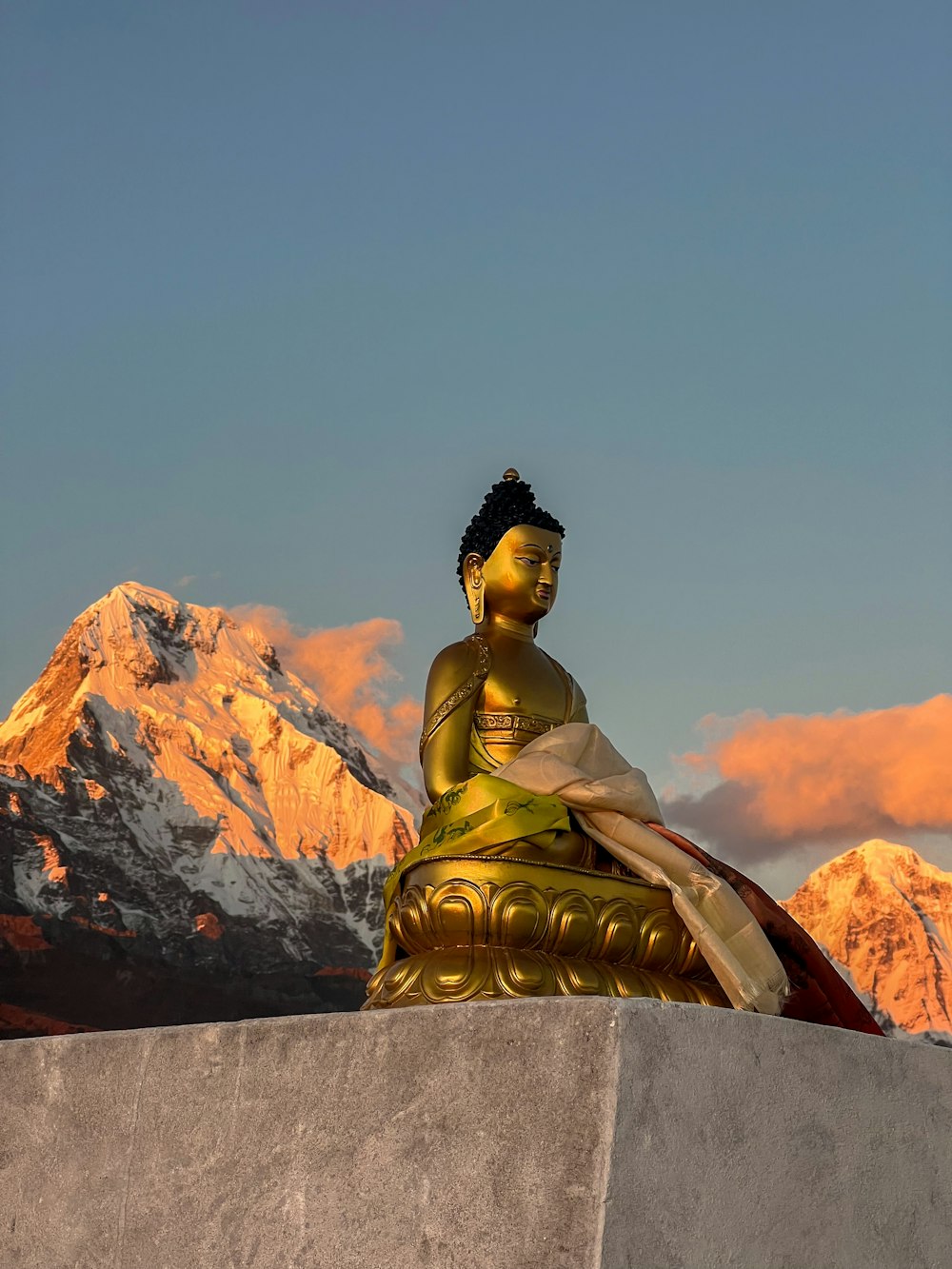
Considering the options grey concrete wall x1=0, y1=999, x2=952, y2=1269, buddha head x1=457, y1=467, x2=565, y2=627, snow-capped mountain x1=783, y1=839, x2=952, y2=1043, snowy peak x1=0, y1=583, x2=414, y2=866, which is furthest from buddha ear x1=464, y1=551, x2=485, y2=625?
snow-capped mountain x1=783, y1=839, x2=952, y2=1043

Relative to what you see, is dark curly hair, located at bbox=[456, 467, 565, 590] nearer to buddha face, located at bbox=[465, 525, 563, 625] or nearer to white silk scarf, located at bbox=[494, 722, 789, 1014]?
buddha face, located at bbox=[465, 525, 563, 625]

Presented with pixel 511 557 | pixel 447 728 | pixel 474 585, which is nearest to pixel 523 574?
pixel 511 557

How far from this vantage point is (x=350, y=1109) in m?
2.54

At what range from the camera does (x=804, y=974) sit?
3.30m

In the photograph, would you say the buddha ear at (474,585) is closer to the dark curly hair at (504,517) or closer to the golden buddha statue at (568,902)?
the dark curly hair at (504,517)

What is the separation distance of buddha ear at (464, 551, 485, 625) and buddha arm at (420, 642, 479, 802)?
0.20m

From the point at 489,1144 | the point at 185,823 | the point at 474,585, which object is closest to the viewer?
the point at 489,1144

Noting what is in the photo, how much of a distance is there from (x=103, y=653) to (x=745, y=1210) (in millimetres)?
8921

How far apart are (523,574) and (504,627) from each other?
0.16m

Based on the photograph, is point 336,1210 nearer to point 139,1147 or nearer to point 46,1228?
point 139,1147

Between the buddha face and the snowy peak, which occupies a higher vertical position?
the snowy peak

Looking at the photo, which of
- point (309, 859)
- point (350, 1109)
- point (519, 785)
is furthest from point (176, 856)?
point (350, 1109)

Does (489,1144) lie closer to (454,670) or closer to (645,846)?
(645,846)

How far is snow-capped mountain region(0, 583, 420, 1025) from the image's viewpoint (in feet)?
32.3
